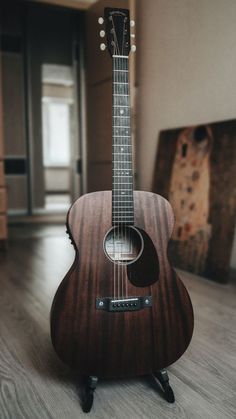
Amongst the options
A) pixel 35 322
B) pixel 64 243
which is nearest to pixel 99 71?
pixel 64 243

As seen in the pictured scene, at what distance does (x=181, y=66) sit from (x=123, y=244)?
6.96ft

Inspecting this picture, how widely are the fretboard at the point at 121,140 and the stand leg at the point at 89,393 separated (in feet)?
1.56

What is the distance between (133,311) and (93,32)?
3532 mm

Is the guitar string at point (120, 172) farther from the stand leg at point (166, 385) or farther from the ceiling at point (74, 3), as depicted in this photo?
the ceiling at point (74, 3)

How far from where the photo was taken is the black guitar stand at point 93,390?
3.95 ft

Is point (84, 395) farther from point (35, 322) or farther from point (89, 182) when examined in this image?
point (89, 182)

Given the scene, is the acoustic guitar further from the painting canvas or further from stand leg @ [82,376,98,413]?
the painting canvas

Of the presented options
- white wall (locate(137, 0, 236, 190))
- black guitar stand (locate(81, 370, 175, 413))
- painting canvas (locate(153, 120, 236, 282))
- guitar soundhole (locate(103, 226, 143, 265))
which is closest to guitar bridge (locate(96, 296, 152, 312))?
guitar soundhole (locate(103, 226, 143, 265))

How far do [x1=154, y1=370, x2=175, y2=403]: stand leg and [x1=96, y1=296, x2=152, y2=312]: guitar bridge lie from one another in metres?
0.23

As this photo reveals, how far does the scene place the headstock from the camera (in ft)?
4.22

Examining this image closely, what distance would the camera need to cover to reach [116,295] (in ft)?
4.06

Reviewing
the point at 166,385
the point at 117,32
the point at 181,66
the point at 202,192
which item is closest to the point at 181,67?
the point at 181,66

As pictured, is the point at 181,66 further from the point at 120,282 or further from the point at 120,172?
the point at 120,282

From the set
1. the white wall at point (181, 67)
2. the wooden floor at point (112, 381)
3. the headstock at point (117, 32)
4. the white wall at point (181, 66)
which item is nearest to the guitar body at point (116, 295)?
the wooden floor at point (112, 381)
